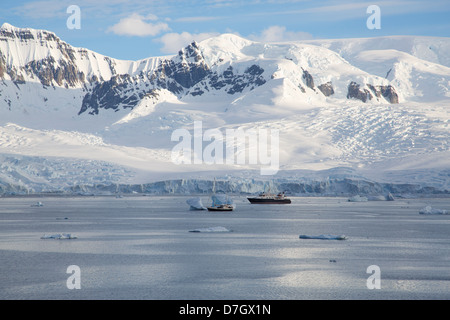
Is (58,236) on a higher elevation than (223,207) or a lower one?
lower

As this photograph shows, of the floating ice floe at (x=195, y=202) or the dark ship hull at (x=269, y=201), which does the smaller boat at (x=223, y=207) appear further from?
the dark ship hull at (x=269, y=201)

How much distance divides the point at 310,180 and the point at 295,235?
73443 millimetres

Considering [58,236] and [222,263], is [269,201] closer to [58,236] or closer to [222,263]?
[58,236]

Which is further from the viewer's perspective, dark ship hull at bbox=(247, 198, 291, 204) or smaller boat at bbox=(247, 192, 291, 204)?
smaller boat at bbox=(247, 192, 291, 204)

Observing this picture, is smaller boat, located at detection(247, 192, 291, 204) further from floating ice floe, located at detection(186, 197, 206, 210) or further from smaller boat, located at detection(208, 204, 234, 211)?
floating ice floe, located at detection(186, 197, 206, 210)

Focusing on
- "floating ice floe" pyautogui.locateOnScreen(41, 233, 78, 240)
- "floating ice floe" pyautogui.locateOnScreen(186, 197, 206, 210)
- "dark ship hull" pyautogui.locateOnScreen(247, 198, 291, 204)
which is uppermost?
"floating ice floe" pyautogui.locateOnScreen(186, 197, 206, 210)

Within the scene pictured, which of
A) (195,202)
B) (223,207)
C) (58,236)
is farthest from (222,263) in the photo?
(223,207)

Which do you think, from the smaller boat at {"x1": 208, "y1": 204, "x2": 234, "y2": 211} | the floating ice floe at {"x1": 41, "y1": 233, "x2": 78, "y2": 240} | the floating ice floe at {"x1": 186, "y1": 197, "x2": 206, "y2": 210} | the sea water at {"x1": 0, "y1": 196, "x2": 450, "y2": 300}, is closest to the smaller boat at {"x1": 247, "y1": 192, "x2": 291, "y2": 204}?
the smaller boat at {"x1": 208, "y1": 204, "x2": 234, "y2": 211}

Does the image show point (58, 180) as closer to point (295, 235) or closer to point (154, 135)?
point (154, 135)

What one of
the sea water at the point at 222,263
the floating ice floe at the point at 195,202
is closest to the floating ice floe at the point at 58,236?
the sea water at the point at 222,263

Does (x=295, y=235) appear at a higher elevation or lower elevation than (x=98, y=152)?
lower

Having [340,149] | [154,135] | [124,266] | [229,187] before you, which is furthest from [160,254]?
[154,135]

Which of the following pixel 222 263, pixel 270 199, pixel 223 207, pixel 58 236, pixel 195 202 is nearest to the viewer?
pixel 222 263

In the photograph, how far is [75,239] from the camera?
37.2m
